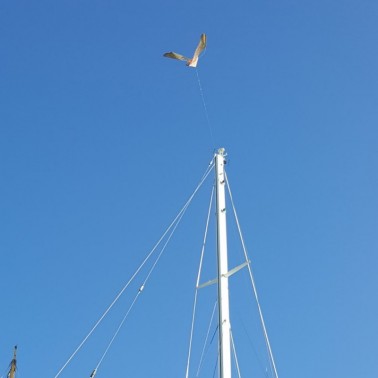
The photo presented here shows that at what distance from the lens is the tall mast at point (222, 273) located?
52.0 ft

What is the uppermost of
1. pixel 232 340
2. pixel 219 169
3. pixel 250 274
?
pixel 219 169

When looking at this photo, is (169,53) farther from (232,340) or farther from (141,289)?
(232,340)

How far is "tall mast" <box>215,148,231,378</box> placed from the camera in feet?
52.0

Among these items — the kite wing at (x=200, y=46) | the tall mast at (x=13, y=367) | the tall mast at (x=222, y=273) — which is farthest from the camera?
the tall mast at (x=13, y=367)

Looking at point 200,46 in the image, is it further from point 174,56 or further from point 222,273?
point 222,273

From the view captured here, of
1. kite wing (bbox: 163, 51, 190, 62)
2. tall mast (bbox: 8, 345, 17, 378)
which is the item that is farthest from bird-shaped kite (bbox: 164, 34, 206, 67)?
tall mast (bbox: 8, 345, 17, 378)

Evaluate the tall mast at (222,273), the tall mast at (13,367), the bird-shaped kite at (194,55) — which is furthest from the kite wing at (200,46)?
the tall mast at (13,367)

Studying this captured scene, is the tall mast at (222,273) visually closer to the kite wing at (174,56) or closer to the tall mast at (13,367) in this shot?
the kite wing at (174,56)

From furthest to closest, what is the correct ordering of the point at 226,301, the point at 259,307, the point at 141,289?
1. the point at 141,289
2. the point at 259,307
3. the point at 226,301

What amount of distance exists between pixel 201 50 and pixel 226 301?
8.18 meters

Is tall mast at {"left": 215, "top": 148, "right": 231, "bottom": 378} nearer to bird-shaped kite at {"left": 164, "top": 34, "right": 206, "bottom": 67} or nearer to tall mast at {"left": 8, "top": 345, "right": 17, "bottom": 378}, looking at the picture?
bird-shaped kite at {"left": 164, "top": 34, "right": 206, "bottom": 67}

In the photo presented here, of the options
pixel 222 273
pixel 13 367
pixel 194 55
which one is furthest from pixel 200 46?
pixel 13 367

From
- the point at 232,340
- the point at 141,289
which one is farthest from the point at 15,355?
the point at 232,340

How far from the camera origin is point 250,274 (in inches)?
718
